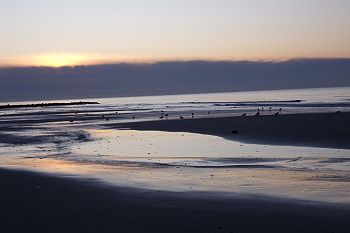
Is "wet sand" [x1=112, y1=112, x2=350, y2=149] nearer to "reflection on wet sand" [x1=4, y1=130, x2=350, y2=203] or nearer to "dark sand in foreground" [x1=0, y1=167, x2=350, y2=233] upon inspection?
"reflection on wet sand" [x1=4, y1=130, x2=350, y2=203]

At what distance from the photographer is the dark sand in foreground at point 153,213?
9.15m

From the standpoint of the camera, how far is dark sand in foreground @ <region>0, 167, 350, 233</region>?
9.15 meters

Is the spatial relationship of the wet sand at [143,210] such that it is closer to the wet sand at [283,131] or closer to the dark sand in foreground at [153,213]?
the dark sand in foreground at [153,213]

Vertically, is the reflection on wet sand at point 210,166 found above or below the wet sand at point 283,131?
below

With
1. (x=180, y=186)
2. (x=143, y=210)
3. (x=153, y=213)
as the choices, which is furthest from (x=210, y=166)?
(x=153, y=213)

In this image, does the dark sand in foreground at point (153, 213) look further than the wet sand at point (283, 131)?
No

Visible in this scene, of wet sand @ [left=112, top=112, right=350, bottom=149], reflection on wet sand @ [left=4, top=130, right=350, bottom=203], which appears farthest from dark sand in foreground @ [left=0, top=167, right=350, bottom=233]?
wet sand @ [left=112, top=112, right=350, bottom=149]

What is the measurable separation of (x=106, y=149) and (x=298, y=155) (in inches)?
346

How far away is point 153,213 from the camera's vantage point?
10.2 m

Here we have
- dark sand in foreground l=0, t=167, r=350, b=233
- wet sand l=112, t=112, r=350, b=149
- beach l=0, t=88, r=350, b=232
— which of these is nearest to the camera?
dark sand in foreground l=0, t=167, r=350, b=233

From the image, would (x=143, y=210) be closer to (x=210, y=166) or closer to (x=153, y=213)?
(x=153, y=213)

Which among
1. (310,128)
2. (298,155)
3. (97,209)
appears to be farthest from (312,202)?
(310,128)

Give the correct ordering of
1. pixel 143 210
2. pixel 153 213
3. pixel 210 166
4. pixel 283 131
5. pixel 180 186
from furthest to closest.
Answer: pixel 283 131
pixel 210 166
pixel 180 186
pixel 143 210
pixel 153 213

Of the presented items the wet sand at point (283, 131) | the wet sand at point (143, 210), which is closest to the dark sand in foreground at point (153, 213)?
the wet sand at point (143, 210)
